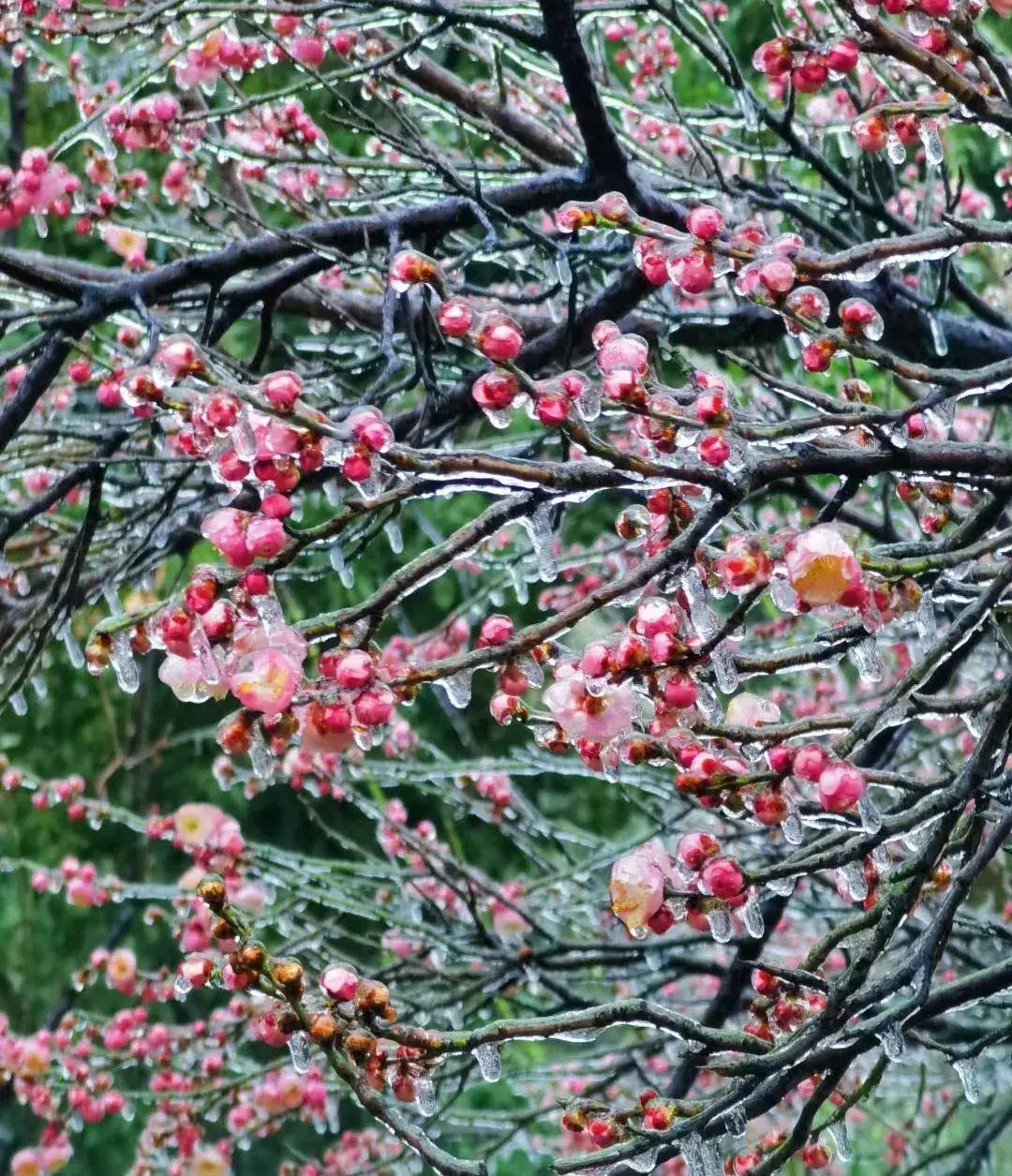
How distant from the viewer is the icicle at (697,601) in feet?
4.47

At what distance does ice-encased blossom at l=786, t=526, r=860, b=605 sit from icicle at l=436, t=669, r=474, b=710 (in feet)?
1.04

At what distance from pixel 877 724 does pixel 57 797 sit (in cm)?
300

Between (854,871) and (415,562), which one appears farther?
(854,871)

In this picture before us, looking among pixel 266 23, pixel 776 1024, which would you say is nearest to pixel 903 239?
pixel 776 1024

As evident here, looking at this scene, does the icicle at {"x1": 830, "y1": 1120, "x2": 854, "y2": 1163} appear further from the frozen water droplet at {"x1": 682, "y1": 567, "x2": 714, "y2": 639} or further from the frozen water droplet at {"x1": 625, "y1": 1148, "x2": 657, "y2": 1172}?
the frozen water droplet at {"x1": 682, "y1": 567, "x2": 714, "y2": 639}

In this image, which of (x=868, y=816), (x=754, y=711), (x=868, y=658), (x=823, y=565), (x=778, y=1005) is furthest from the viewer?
(x=778, y=1005)

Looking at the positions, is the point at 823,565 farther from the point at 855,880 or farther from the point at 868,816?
the point at 855,880

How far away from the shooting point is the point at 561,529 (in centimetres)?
265

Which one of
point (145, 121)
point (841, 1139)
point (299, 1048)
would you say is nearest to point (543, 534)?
point (299, 1048)

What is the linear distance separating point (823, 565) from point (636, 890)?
0.35 meters

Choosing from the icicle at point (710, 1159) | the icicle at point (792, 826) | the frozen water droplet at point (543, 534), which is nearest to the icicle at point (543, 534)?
the frozen water droplet at point (543, 534)

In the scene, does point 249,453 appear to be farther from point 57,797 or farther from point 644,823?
point 644,823

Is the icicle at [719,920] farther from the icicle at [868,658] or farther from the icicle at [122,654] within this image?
the icicle at [122,654]

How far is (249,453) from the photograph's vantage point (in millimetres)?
1206
